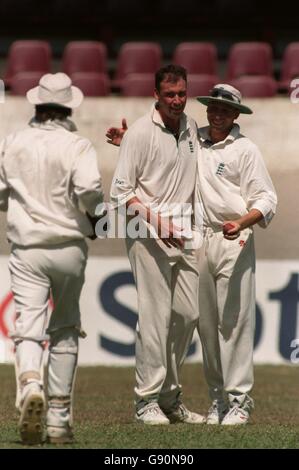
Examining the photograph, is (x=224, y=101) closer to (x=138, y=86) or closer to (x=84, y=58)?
(x=138, y=86)

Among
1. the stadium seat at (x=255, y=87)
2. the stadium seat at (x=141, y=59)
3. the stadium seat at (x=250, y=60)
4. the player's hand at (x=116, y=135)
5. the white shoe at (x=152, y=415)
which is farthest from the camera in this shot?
the stadium seat at (x=141, y=59)

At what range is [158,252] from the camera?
33.2 feet

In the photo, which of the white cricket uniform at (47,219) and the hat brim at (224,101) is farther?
the hat brim at (224,101)

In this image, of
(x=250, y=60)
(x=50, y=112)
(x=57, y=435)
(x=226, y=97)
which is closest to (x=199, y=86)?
(x=250, y=60)

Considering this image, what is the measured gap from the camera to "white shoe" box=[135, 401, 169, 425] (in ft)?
32.9

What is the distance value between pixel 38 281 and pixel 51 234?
295 millimetres

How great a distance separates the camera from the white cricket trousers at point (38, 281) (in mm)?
8719

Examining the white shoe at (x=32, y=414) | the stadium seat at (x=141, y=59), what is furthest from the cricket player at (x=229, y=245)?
the stadium seat at (x=141, y=59)

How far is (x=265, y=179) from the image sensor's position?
10117mm

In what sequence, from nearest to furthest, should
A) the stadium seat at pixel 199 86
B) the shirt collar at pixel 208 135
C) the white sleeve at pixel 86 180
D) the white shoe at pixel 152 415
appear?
the white sleeve at pixel 86 180 → the white shoe at pixel 152 415 → the shirt collar at pixel 208 135 → the stadium seat at pixel 199 86

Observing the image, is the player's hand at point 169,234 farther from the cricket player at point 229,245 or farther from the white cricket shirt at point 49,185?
the white cricket shirt at point 49,185

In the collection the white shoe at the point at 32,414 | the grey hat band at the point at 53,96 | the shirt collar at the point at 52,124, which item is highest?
the grey hat band at the point at 53,96

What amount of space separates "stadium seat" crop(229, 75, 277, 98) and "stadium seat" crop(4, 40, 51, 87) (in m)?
2.59

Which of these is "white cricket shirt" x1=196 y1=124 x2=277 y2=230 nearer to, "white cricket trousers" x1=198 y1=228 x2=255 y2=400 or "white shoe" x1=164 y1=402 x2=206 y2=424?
"white cricket trousers" x1=198 y1=228 x2=255 y2=400
